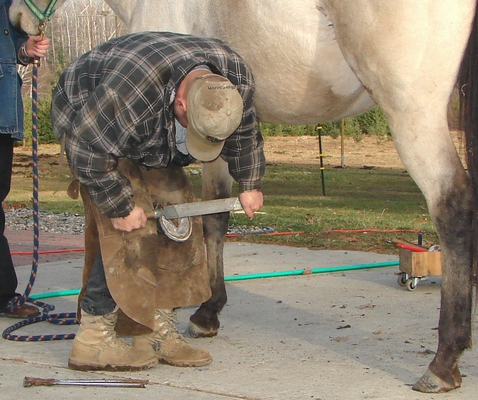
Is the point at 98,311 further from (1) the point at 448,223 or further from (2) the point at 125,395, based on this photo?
(1) the point at 448,223

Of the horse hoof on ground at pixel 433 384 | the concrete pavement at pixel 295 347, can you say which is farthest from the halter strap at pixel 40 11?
the horse hoof on ground at pixel 433 384

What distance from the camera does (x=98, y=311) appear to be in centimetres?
351

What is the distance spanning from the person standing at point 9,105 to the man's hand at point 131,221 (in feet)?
4.73

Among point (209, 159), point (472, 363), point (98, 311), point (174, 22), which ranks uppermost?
point (174, 22)

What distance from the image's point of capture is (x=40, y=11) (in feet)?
14.9

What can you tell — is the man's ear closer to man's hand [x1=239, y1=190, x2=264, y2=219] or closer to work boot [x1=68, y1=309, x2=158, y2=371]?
man's hand [x1=239, y1=190, x2=264, y2=219]

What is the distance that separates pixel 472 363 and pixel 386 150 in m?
22.6

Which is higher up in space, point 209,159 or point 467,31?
point 467,31

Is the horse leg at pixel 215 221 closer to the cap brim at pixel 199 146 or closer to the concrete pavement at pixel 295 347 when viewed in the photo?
the concrete pavement at pixel 295 347

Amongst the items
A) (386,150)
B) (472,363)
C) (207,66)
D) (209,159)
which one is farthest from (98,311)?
(386,150)

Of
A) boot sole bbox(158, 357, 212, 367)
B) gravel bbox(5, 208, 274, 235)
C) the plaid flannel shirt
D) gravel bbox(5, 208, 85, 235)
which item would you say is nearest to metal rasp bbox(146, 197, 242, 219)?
the plaid flannel shirt

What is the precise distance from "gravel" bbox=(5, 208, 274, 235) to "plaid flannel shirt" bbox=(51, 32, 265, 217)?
4.37 meters

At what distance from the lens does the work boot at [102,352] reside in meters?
3.50

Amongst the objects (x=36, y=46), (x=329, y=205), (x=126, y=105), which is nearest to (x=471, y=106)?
(x=126, y=105)
